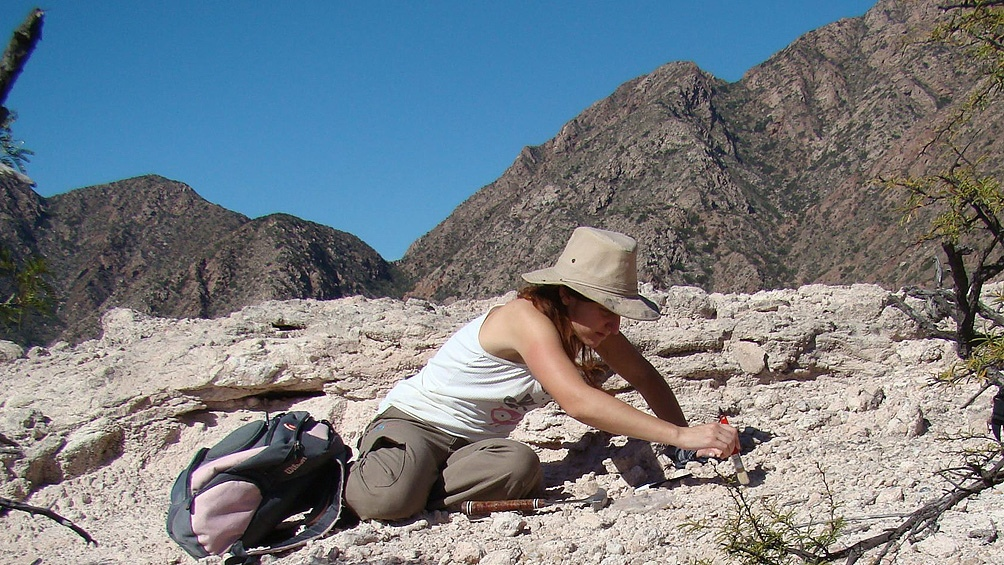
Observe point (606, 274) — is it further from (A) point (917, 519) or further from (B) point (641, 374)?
(A) point (917, 519)

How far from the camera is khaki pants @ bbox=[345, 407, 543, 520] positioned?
10.7ft

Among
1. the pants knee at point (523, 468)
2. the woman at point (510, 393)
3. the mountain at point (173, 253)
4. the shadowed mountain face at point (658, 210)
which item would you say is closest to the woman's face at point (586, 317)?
the woman at point (510, 393)

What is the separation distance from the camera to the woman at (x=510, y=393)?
298 centimetres

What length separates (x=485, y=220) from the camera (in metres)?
42.2

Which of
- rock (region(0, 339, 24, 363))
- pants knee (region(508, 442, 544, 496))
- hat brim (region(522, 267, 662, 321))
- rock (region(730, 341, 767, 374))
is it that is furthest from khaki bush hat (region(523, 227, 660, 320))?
rock (region(0, 339, 24, 363))

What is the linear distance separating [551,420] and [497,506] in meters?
0.94

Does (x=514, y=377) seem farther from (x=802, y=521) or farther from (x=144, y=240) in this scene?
(x=144, y=240)

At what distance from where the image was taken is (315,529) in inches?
128

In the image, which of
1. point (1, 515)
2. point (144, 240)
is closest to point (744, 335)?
point (1, 515)

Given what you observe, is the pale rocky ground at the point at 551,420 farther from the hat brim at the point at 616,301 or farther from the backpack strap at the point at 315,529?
the hat brim at the point at 616,301

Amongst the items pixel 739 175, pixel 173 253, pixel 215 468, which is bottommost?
pixel 215 468

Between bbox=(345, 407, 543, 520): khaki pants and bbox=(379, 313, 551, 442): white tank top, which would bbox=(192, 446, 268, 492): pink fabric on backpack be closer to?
bbox=(345, 407, 543, 520): khaki pants

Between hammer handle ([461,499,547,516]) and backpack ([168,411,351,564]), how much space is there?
57cm

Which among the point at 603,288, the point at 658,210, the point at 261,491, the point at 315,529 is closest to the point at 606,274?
the point at 603,288
